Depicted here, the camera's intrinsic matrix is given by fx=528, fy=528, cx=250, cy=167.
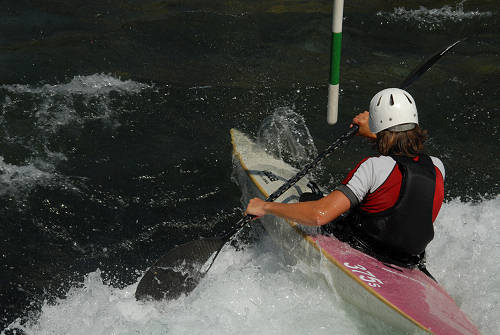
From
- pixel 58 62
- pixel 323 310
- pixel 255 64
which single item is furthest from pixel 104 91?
pixel 323 310

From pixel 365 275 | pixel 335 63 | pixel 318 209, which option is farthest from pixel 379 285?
pixel 335 63

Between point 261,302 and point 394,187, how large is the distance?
1.38 meters

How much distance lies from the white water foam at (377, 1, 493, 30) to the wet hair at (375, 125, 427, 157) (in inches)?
288

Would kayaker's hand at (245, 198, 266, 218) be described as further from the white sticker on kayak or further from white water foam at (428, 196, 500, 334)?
white water foam at (428, 196, 500, 334)

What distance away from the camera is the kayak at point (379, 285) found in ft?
10.2

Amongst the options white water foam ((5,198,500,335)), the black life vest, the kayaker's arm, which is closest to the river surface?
white water foam ((5,198,500,335))

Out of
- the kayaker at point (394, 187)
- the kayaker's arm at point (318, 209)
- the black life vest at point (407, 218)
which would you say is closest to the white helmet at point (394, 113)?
the kayaker at point (394, 187)

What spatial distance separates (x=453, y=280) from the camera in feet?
13.3

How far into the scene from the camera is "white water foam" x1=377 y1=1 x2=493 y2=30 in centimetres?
988

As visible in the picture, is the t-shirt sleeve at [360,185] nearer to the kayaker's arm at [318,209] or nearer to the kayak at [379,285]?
the kayaker's arm at [318,209]

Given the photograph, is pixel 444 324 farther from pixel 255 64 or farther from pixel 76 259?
pixel 255 64

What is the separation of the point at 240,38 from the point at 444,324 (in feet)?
22.5

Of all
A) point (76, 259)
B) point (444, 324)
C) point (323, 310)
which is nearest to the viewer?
point (444, 324)

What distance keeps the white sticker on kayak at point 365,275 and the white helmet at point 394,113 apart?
90 centimetres
